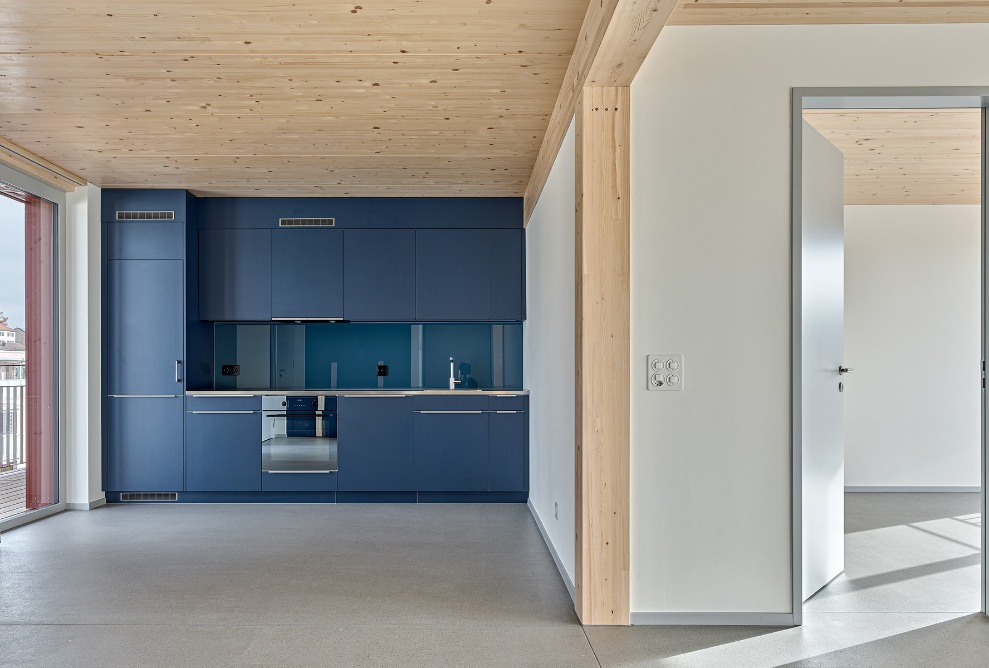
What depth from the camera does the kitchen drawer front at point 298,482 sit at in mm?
5891

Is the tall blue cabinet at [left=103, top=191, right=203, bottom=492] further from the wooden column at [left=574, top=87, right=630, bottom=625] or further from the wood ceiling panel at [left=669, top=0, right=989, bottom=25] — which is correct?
the wood ceiling panel at [left=669, top=0, right=989, bottom=25]

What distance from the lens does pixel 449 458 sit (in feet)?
19.5

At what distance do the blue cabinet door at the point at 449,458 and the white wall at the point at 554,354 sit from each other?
0.42 metres

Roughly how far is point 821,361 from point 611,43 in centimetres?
186

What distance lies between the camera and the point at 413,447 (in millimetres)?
5941

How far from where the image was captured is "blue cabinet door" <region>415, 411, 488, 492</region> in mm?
5926

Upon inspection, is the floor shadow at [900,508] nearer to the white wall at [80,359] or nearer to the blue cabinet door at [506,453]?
the blue cabinet door at [506,453]

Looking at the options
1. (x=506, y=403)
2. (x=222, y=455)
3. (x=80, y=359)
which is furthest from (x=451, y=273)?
(x=80, y=359)

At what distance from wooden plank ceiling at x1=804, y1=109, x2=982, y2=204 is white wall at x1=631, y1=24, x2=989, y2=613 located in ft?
4.41

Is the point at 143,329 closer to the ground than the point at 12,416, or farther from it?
farther from it

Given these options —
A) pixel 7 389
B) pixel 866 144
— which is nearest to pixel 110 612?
pixel 7 389

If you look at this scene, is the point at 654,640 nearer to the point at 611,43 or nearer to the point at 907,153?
the point at 611,43

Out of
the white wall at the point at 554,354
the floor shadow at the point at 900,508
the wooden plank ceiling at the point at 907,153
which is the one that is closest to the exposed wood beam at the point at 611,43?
the white wall at the point at 554,354

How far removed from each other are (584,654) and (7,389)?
13.9ft
